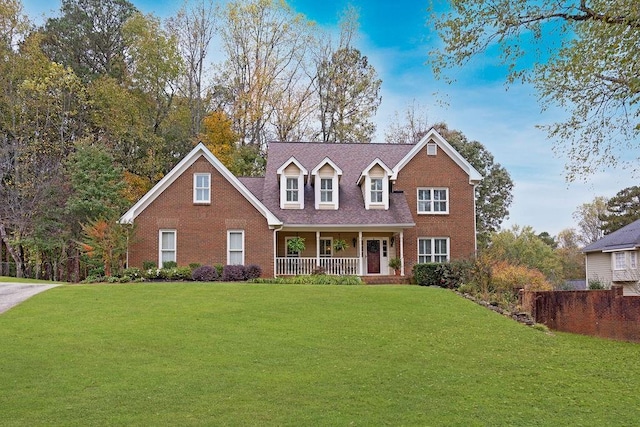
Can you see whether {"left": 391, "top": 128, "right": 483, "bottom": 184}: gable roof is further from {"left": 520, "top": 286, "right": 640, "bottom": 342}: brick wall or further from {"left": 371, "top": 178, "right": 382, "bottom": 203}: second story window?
{"left": 520, "top": 286, "right": 640, "bottom": 342}: brick wall

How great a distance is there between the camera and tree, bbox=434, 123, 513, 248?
46.5 metres

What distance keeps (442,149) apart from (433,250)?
17.6 feet

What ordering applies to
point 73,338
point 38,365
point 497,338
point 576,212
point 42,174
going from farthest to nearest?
point 576,212, point 42,174, point 497,338, point 73,338, point 38,365

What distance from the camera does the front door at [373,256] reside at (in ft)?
100

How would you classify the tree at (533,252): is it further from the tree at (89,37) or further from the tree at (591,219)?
the tree at (89,37)

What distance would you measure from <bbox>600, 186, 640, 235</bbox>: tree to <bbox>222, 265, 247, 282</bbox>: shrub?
3991 cm

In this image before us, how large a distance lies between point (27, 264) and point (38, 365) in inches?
1273

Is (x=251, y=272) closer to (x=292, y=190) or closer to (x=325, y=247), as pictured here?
(x=292, y=190)

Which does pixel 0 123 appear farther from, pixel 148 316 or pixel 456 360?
pixel 456 360

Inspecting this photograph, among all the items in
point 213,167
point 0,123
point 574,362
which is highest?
point 0,123

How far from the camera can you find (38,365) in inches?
448

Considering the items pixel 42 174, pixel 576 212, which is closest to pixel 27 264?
pixel 42 174

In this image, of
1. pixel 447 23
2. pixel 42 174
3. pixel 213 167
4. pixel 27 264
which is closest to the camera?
pixel 447 23

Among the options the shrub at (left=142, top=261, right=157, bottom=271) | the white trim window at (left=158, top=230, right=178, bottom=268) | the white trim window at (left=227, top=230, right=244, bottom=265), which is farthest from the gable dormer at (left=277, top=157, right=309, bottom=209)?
the shrub at (left=142, top=261, right=157, bottom=271)
